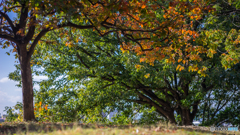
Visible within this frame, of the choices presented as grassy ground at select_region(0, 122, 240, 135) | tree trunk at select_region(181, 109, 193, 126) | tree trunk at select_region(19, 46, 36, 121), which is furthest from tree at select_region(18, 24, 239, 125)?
grassy ground at select_region(0, 122, 240, 135)

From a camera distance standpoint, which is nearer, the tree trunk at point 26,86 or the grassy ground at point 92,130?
the grassy ground at point 92,130

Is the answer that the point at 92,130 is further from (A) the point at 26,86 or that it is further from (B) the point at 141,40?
(B) the point at 141,40

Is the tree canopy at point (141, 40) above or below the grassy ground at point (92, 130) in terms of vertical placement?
above

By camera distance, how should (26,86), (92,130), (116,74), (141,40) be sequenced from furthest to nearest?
(116,74), (141,40), (26,86), (92,130)

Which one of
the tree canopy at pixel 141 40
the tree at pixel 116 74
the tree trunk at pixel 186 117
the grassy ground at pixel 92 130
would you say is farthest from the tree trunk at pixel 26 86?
the tree trunk at pixel 186 117

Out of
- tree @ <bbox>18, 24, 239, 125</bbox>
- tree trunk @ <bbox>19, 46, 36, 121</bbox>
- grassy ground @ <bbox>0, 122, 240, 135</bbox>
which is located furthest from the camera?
tree @ <bbox>18, 24, 239, 125</bbox>

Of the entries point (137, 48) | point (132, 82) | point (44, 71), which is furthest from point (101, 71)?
point (44, 71)

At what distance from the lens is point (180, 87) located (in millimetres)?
12195

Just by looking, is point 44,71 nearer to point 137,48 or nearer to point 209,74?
point 137,48

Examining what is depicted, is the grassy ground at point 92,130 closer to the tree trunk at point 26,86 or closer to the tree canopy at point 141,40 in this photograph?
the tree trunk at point 26,86

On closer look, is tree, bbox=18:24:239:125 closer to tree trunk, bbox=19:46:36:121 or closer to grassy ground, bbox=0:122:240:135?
tree trunk, bbox=19:46:36:121

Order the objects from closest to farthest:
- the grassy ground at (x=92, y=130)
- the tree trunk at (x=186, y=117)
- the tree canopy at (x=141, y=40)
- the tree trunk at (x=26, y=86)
Answer: the grassy ground at (x=92, y=130) → the tree canopy at (x=141, y=40) → the tree trunk at (x=26, y=86) → the tree trunk at (x=186, y=117)

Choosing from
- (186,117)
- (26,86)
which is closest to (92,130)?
(26,86)

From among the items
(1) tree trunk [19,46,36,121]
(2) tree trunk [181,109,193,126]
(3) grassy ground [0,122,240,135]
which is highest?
(1) tree trunk [19,46,36,121]
